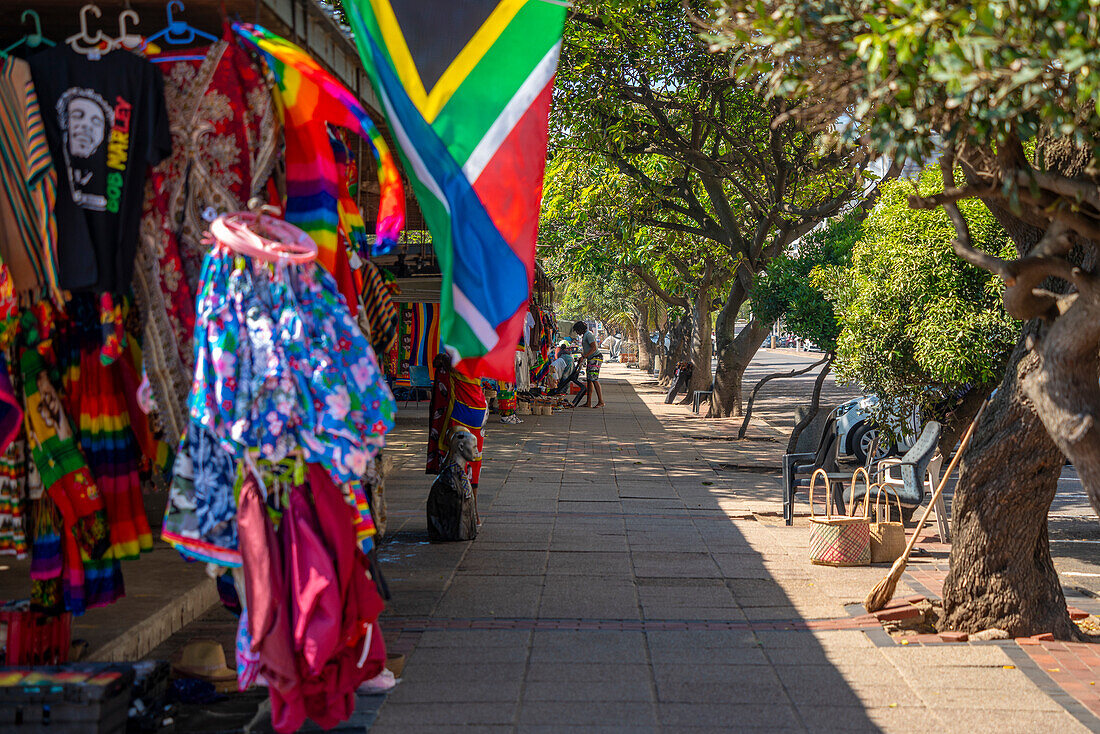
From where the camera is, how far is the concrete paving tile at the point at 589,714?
161 inches

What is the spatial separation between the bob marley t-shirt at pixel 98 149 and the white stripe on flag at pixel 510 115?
47.1 inches

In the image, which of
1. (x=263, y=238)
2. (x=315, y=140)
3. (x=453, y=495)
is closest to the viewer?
(x=263, y=238)

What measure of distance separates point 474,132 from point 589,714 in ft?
8.14

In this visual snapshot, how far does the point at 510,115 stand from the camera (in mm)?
4133

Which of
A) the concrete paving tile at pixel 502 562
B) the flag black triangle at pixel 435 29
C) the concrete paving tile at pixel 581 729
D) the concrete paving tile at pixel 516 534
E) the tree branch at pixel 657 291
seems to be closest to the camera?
the concrete paving tile at pixel 581 729

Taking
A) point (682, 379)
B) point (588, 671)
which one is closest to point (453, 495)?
point (588, 671)

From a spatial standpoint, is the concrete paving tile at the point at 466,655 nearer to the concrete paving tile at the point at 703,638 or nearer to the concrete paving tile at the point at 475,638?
the concrete paving tile at the point at 475,638

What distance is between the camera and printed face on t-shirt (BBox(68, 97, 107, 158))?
3688 millimetres

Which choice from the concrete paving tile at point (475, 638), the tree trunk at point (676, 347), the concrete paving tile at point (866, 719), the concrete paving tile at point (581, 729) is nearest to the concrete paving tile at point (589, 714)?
the concrete paving tile at point (581, 729)

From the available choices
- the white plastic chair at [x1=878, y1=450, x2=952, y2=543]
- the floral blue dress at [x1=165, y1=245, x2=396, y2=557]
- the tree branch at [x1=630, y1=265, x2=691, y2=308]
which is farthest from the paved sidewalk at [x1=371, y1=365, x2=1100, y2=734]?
the tree branch at [x1=630, y1=265, x2=691, y2=308]

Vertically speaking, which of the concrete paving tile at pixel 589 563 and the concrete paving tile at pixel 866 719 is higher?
the concrete paving tile at pixel 866 719

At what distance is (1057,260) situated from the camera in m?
4.18

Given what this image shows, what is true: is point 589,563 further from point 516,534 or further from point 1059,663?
point 1059,663

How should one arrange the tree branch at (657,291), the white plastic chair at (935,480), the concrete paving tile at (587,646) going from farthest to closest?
the tree branch at (657,291)
the white plastic chair at (935,480)
the concrete paving tile at (587,646)
